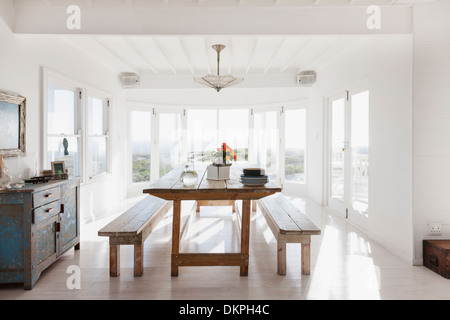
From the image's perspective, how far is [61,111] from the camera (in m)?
4.10

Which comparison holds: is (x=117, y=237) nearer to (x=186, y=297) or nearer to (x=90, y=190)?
(x=186, y=297)

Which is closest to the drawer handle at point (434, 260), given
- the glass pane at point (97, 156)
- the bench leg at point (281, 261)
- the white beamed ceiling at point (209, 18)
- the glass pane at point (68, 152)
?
the bench leg at point (281, 261)

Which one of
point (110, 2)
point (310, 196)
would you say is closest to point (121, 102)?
point (110, 2)

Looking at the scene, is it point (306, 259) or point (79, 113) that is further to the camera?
point (79, 113)

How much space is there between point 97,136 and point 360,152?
430 cm

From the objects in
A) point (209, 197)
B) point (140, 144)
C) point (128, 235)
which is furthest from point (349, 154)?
point (140, 144)

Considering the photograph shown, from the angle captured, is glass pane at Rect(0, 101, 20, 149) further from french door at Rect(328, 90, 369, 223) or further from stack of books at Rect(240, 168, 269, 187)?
french door at Rect(328, 90, 369, 223)

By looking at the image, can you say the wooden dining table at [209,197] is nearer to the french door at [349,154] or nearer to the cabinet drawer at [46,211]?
the cabinet drawer at [46,211]

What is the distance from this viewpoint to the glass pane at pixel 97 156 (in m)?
4.95

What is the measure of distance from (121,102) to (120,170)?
4.82ft

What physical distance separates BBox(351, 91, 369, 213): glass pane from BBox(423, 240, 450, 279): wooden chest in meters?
1.20

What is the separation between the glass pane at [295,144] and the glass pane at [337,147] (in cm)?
151

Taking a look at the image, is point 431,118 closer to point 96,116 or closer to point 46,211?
point 46,211

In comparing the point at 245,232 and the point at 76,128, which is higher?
the point at 76,128
